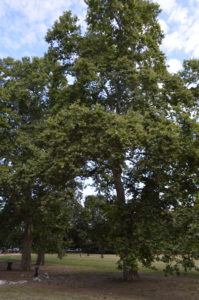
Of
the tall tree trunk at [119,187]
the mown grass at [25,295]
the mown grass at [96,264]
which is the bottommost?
the mown grass at [25,295]

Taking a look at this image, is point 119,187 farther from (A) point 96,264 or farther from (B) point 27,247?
(A) point 96,264

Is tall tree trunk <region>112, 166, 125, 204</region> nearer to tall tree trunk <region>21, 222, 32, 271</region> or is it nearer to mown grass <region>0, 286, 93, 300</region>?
mown grass <region>0, 286, 93, 300</region>

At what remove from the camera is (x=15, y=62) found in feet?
75.6

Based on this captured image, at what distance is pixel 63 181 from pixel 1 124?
24.3 feet

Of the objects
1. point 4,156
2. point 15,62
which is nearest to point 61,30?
point 15,62

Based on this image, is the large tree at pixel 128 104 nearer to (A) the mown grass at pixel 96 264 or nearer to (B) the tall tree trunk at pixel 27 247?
(A) the mown grass at pixel 96 264

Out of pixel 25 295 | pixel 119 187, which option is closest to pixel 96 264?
pixel 119 187

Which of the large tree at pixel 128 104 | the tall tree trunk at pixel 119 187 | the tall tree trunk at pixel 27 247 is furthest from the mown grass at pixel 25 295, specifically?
the tall tree trunk at pixel 27 247

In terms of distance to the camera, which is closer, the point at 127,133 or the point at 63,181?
the point at 127,133

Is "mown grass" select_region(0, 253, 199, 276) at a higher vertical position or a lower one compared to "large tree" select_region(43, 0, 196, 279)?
lower

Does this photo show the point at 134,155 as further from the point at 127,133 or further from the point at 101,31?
the point at 101,31

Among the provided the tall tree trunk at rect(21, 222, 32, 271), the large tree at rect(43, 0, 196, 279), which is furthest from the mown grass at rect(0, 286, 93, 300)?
the tall tree trunk at rect(21, 222, 32, 271)

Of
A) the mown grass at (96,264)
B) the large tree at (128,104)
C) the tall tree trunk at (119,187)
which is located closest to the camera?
the large tree at (128,104)

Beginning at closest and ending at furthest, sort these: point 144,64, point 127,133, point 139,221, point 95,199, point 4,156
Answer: point 127,133 < point 139,221 < point 144,64 < point 95,199 < point 4,156
